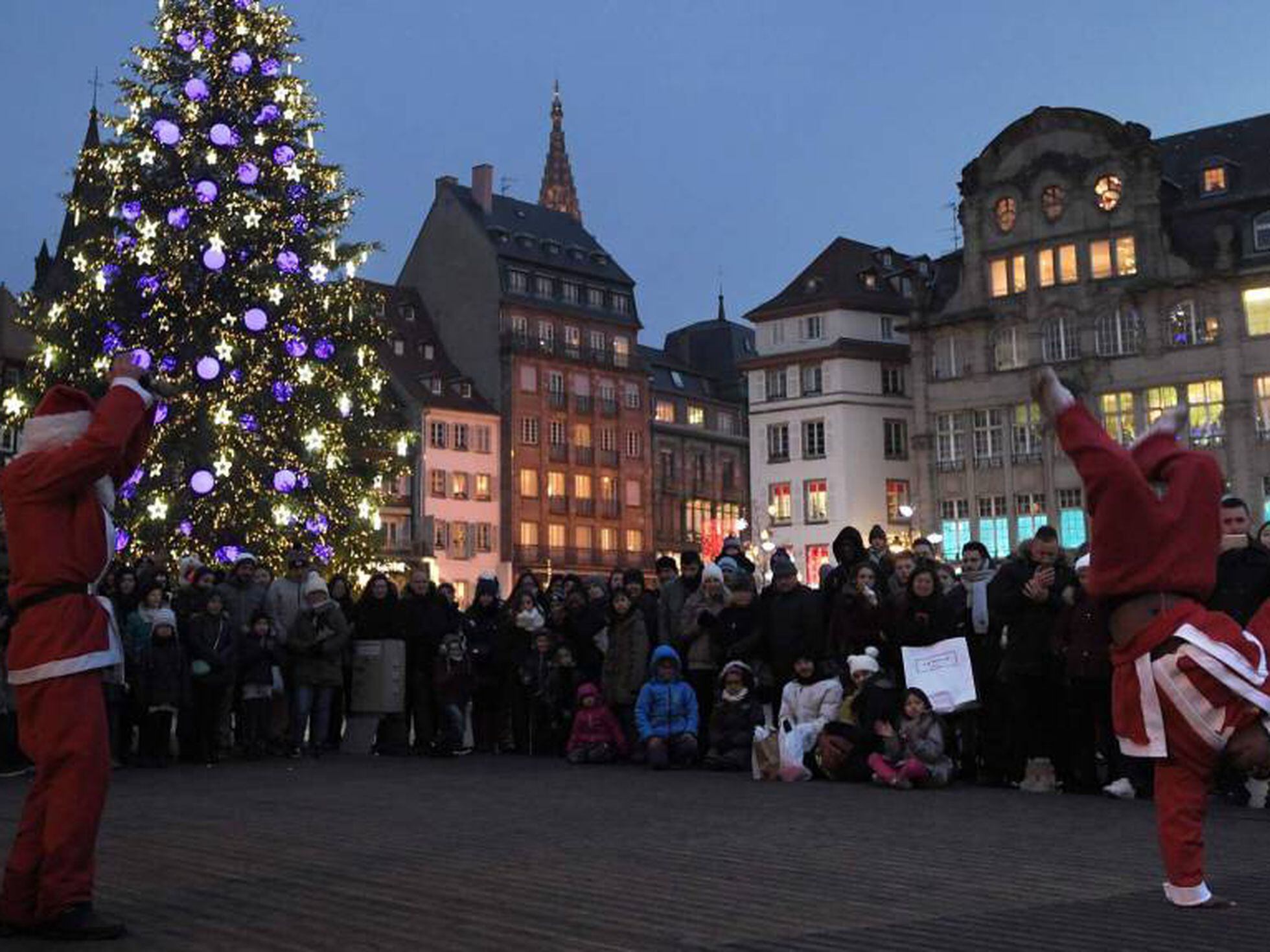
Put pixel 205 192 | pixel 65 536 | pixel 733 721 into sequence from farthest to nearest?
pixel 205 192 → pixel 733 721 → pixel 65 536

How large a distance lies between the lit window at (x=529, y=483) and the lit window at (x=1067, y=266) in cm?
2693

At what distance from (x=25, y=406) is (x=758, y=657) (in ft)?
41.5

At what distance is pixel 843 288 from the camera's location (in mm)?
64000

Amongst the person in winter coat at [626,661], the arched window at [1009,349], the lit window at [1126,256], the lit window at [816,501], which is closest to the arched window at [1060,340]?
the arched window at [1009,349]

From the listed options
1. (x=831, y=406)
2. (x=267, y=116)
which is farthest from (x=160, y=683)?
(x=831, y=406)

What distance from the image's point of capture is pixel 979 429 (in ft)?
192

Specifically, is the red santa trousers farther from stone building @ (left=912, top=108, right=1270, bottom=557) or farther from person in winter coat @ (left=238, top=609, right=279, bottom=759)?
stone building @ (left=912, top=108, right=1270, bottom=557)

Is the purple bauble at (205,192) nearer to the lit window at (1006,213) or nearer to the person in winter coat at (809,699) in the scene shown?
the person in winter coat at (809,699)

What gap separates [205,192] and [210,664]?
9897mm

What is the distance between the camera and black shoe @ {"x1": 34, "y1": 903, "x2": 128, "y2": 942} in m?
5.94

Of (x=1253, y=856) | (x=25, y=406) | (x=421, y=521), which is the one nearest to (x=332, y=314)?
(x=25, y=406)

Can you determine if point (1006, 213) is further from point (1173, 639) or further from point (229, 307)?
point (1173, 639)

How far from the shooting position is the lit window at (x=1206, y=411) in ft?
174

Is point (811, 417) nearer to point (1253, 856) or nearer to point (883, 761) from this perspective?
point (883, 761)
